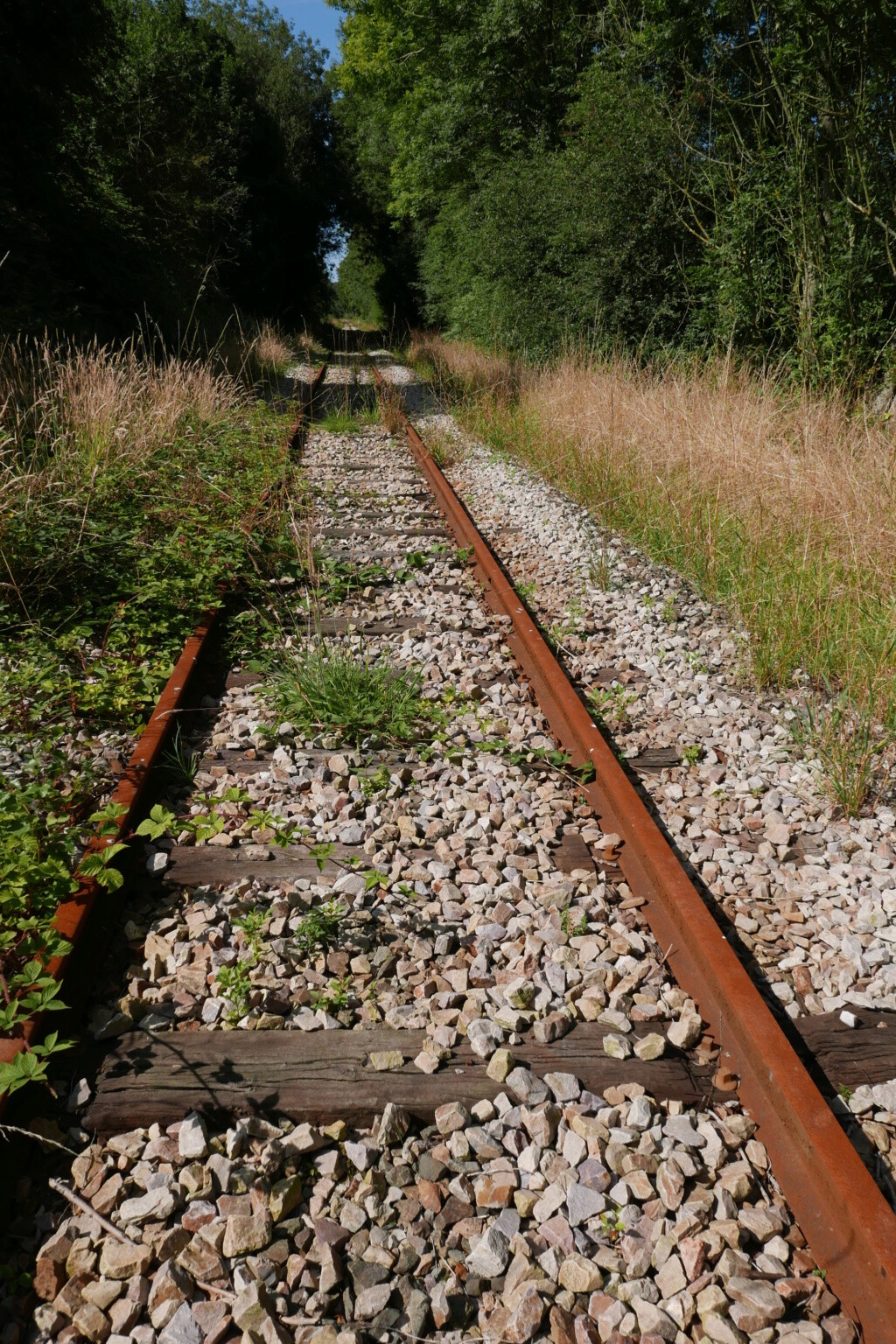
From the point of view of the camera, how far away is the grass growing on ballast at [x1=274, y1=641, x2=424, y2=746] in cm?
348

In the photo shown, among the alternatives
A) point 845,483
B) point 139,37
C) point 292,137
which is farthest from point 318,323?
point 845,483

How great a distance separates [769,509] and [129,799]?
3958 millimetres

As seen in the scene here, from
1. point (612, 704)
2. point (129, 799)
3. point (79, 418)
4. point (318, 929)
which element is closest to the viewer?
point (318, 929)

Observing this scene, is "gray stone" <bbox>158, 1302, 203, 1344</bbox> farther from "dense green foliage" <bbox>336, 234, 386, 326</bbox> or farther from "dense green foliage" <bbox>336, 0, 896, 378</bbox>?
"dense green foliage" <bbox>336, 234, 386, 326</bbox>

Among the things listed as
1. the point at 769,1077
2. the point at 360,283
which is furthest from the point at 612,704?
the point at 360,283

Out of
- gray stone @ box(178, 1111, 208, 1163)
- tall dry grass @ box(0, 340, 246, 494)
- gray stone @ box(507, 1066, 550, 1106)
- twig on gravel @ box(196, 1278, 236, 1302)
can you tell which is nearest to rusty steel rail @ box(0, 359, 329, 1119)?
gray stone @ box(178, 1111, 208, 1163)

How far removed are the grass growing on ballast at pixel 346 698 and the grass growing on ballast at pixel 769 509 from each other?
1.63 meters

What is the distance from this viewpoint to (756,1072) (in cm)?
184

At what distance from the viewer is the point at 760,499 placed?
4.89 meters

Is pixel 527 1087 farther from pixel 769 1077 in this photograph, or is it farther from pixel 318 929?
pixel 318 929

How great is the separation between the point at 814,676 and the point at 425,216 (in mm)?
Answer: 28658

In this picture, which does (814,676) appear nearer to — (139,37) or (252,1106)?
(252,1106)

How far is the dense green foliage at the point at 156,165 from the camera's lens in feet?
36.3

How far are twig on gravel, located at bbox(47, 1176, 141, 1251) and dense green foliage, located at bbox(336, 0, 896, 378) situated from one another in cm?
923
